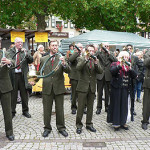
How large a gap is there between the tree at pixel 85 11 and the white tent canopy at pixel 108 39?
9.08ft

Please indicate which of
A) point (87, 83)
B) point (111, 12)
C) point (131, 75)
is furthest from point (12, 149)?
point (111, 12)

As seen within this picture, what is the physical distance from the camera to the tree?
15.7 m

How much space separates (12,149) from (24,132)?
946mm

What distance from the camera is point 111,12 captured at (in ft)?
61.3

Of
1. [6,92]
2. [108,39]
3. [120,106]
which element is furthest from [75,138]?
[108,39]

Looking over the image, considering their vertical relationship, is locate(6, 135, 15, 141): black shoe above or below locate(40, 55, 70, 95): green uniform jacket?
below

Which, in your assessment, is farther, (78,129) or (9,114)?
Result: (78,129)

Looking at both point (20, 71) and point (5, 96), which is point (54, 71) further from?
point (20, 71)

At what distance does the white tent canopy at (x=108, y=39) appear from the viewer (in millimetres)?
13583

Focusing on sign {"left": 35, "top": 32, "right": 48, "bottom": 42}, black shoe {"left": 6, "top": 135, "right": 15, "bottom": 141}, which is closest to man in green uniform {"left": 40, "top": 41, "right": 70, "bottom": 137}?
black shoe {"left": 6, "top": 135, "right": 15, "bottom": 141}

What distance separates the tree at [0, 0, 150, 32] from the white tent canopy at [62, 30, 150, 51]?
9.08 feet

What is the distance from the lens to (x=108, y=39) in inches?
556

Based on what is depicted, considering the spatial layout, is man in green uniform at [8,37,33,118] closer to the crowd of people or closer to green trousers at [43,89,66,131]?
the crowd of people

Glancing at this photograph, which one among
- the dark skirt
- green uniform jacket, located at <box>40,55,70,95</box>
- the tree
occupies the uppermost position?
the tree
